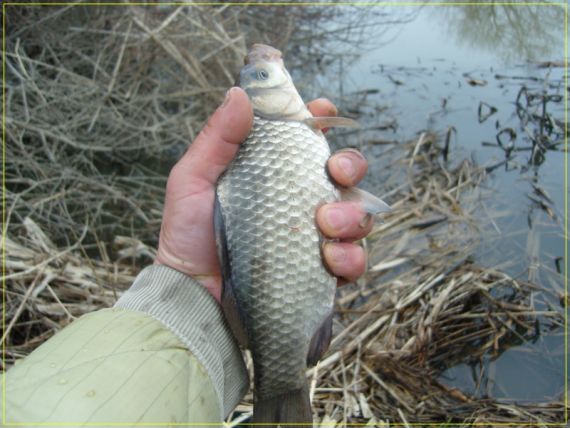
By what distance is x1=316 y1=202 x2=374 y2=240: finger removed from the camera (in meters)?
1.93

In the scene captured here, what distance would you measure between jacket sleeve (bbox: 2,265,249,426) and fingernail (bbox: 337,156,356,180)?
714 millimetres

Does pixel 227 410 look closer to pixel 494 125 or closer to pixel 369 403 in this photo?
pixel 369 403

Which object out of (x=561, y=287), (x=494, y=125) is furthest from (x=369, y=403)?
(x=494, y=125)

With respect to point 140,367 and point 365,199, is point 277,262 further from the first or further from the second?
point 140,367

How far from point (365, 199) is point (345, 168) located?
15cm

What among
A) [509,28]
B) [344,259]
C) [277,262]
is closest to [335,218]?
[344,259]

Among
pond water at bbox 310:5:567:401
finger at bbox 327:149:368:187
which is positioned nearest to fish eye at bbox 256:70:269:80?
finger at bbox 327:149:368:187

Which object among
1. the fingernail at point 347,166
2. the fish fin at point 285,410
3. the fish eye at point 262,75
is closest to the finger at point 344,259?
the fingernail at point 347,166

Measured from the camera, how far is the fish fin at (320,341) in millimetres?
1906

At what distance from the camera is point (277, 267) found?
186cm

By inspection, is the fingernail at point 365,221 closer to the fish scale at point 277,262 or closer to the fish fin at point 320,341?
the fish scale at point 277,262

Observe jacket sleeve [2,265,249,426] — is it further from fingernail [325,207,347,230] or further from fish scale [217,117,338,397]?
fingernail [325,207,347,230]

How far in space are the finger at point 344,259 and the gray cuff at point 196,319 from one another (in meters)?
0.47

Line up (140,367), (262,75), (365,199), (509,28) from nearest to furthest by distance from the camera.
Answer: (140,367) < (365,199) < (262,75) < (509,28)
